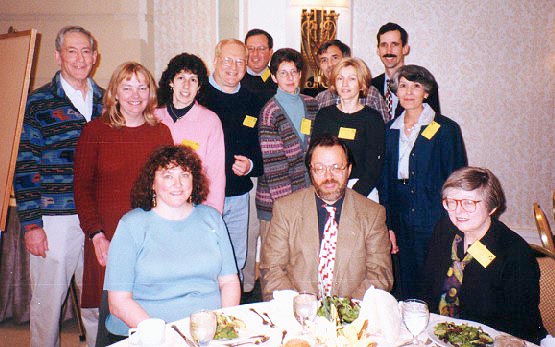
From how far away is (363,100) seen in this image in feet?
10.5

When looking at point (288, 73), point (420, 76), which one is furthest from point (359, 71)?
point (288, 73)

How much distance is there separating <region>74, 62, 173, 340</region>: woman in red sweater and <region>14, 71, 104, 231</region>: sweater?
187mm

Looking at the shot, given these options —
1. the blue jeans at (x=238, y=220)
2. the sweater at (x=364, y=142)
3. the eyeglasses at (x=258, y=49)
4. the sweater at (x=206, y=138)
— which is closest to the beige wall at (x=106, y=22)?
the eyeglasses at (x=258, y=49)

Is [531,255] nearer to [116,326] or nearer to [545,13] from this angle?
[116,326]

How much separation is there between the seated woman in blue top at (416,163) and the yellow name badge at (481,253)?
1.05 metres

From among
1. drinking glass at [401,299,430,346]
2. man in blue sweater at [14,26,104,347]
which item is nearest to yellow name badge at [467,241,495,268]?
drinking glass at [401,299,430,346]

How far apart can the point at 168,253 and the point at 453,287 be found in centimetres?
121

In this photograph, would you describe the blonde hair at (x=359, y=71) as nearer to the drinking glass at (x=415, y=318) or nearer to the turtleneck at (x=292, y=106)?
the turtleneck at (x=292, y=106)

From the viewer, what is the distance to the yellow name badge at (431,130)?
295 centimetres

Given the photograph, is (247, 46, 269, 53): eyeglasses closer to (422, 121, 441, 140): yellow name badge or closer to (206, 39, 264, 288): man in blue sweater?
(206, 39, 264, 288): man in blue sweater

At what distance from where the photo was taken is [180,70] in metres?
2.87

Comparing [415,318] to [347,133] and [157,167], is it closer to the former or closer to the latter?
[157,167]

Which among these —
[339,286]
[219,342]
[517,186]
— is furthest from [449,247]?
[517,186]

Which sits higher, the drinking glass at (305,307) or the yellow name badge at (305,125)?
the yellow name badge at (305,125)
